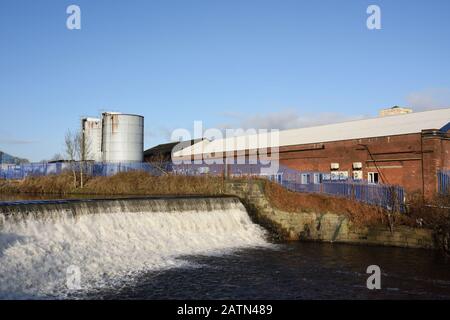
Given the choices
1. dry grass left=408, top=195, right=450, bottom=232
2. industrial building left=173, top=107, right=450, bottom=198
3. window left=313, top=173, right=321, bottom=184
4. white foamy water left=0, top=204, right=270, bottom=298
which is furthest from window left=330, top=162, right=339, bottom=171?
white foamy water left=0, top=204, right=270, bottom=298

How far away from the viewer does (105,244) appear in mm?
15945

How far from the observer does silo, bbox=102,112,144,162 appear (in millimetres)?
40625

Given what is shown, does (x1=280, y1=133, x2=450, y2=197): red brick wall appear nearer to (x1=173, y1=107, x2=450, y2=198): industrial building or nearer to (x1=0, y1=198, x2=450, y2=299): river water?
(x1=173, y1=107, x2=450, y2=198): industrial building

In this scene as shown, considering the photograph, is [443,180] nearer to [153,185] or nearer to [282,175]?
[282,175]

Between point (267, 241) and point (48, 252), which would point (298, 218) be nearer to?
point (267, 241)

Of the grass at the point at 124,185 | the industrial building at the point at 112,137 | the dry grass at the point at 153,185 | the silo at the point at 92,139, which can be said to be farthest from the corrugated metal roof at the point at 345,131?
the silo at the point at 92,139

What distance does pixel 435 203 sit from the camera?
18.9m

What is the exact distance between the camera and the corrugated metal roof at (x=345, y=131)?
27.3 metres

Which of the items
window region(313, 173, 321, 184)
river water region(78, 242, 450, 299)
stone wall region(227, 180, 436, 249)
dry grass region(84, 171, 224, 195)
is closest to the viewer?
river water region(78, 242, 450, 299)

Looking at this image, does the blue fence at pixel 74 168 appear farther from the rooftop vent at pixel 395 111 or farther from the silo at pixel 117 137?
the rooftop vent at pixel 395 111

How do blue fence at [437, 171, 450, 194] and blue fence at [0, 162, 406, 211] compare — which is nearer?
blue fence at [0, 162, 406, 211]

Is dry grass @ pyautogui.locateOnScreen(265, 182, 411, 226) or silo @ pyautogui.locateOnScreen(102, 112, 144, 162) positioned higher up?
silo @ pyautogui.locateOnScreen(102, 112, 144, 162)

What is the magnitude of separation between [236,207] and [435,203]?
954 centimetres
